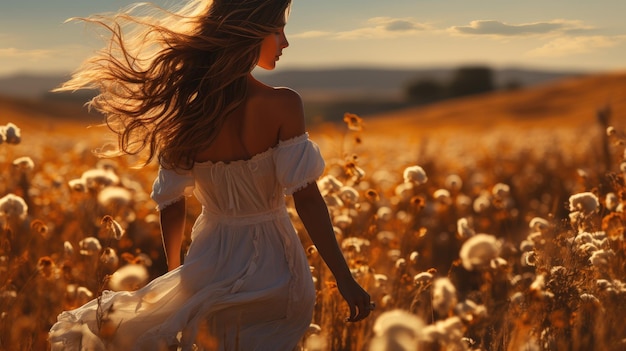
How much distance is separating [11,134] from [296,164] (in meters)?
2.20

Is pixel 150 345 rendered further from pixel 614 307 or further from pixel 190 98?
pixel 614 307

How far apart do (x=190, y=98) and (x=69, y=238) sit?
3.08 metres

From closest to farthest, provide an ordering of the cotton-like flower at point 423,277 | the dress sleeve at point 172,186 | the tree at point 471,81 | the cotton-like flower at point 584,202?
the dress sleeve at point 172,186, the cotton-like flower at point 423,277, the cotton-like flower at point 584,202, the tree at point 471,81

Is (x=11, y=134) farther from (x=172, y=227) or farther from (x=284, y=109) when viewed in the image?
(x=284, y=109)

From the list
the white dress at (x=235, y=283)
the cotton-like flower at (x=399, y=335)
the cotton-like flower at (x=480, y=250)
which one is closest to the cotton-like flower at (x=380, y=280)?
the white dress at (x=235, y=283)

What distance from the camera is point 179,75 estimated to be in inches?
134

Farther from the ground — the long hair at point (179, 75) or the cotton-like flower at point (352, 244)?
the long hair at point (179, 75)

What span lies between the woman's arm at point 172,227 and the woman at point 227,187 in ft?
0.40

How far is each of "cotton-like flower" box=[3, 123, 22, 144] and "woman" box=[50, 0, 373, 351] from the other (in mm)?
1405

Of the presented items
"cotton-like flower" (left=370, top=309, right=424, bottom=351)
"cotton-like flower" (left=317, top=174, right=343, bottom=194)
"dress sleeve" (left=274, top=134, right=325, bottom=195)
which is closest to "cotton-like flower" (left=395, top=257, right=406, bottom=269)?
"cotton-like flower" (left=317, top=174, right=343, bottom=194)

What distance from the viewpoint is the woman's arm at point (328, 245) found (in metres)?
3.08

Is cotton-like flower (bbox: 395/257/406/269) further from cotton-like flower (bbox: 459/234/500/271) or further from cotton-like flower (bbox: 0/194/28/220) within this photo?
cotton-like flower (bbox: 0/194/28/220)

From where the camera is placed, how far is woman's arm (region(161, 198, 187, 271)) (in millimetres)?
3627

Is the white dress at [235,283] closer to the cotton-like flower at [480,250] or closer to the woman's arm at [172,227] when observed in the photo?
the woman's arm at [172,227]
